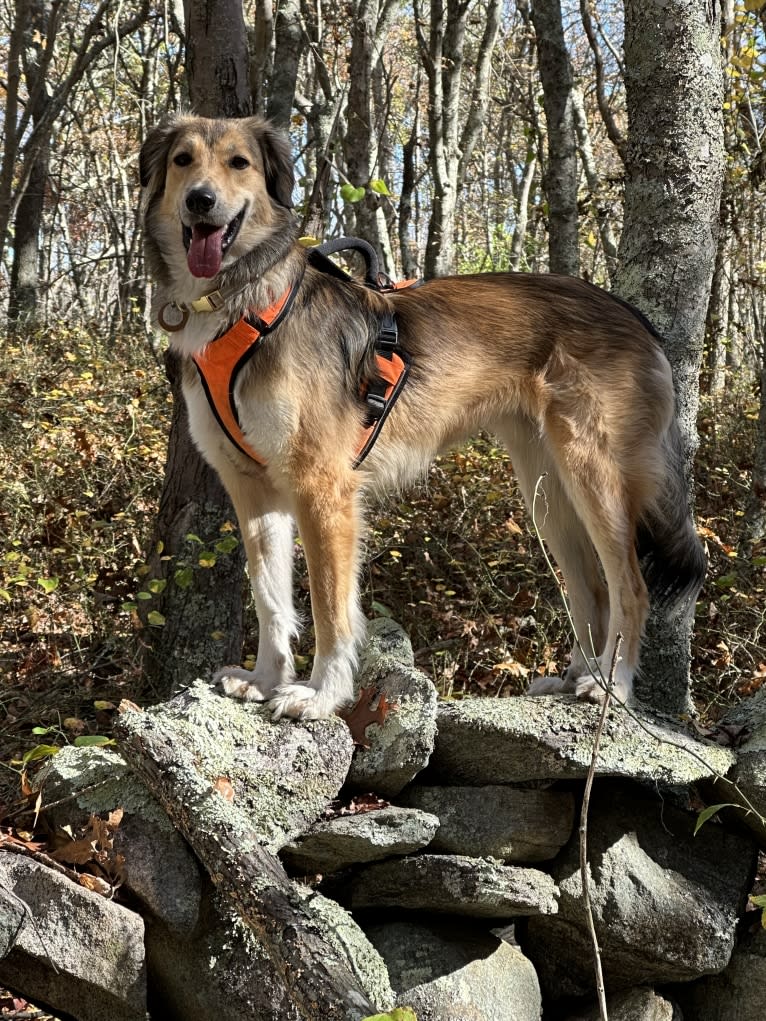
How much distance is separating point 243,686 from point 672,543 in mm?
1868

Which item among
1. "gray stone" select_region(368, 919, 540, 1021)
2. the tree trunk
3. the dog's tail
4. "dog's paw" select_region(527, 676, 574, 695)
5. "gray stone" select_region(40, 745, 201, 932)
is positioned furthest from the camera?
the tree trunk

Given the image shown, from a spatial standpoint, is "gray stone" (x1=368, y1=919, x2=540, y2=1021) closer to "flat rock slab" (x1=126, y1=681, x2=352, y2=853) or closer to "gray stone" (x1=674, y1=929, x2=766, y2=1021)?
"flat rock slab" (x1=126, y1=681, x2=352, y2=853)

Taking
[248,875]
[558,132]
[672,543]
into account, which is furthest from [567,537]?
[558,132]

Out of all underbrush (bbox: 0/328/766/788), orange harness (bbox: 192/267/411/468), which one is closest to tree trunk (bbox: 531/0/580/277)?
underbrush (bbox: 0/328/766/788)

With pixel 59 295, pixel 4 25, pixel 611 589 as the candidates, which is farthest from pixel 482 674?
pixel 59 295

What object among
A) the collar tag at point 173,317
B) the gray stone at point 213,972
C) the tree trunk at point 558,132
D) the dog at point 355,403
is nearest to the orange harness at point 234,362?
the dog at point 355,403

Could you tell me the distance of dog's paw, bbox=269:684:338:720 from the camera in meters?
3.37

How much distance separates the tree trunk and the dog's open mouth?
3.73 meters

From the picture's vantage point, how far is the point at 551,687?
152 inches

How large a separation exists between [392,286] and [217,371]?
3.24 ft

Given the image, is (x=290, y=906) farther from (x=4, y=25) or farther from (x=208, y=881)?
(x=4, y=25)

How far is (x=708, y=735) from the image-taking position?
3.67 metres

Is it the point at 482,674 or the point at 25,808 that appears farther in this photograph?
the point at 482,674

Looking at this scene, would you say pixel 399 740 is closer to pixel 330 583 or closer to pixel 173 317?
pixel 330 583
